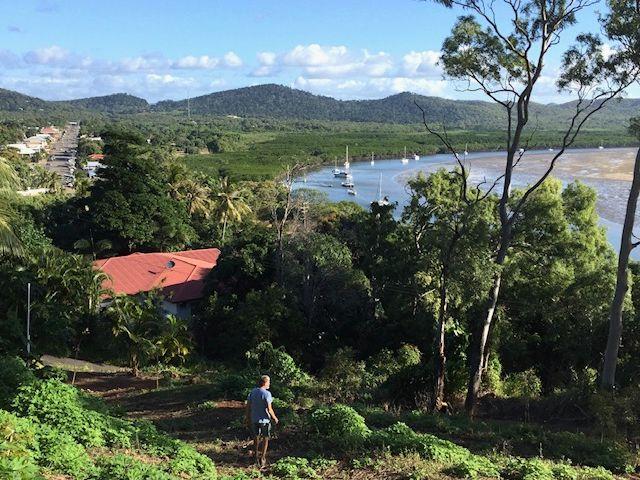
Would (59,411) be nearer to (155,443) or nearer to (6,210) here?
(155,443)

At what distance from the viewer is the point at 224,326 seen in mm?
17859

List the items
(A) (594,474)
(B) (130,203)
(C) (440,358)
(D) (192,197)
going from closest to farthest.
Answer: (A) (594,474) → (C) (440,358) → (B) (130,203) → (D) (192,197)

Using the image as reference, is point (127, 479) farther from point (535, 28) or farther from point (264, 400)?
point (535, 28)

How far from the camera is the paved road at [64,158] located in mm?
82350

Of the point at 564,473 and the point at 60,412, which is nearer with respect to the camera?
the point at 564,473

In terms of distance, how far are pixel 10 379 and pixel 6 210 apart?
4.52 meters

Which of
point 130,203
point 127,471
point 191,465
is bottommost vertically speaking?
point 191,465

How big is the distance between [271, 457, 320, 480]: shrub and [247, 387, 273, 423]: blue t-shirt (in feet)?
1.72

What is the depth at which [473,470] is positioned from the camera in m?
6.50

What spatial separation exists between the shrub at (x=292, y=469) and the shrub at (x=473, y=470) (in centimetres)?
153

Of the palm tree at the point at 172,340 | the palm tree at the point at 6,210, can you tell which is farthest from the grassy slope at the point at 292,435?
the palm tree at the point at 6,210

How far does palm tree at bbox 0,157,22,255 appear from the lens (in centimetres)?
1040

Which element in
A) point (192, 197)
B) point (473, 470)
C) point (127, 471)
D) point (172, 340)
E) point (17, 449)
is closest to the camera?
point (17, 449)

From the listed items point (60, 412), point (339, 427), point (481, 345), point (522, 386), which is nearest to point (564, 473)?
point (339, 427)
